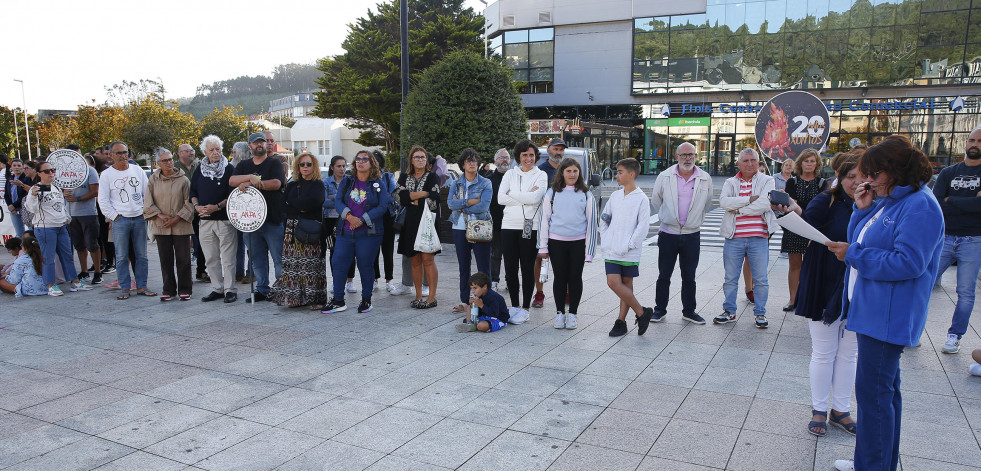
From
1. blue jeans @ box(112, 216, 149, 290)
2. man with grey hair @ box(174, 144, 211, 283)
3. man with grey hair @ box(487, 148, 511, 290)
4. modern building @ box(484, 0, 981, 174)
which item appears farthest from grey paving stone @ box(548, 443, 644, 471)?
modern building @ box(484, 0, 981, 174)

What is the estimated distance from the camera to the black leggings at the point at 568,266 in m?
6.21

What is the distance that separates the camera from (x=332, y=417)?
4.12 metres

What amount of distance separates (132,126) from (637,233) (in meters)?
44.6

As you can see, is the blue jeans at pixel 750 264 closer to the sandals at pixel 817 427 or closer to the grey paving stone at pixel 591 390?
the grey paving stone at pixel 591 390

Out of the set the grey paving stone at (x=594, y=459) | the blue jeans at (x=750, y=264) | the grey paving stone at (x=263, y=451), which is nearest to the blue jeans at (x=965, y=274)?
the blue jeans at (x=750, y=264)

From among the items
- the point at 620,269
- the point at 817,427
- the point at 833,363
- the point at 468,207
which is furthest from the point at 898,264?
the point at 468,207

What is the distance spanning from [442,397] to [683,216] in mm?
3350

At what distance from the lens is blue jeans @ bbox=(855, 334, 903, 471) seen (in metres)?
2.93

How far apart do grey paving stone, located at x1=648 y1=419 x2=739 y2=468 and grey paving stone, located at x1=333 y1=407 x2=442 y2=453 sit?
1.45m

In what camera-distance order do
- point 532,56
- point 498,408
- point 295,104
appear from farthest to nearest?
1. point 295,104
2. point 532,56
3. point 498,408

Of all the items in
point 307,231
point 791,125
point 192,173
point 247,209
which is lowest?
point 307,231

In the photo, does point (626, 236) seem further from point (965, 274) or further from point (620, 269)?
point (965, 274)

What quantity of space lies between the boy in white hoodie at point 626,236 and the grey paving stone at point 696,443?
205cm

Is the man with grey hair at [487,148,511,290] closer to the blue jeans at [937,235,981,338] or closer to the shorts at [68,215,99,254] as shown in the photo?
the blue jeans at [937,235,981,338]
